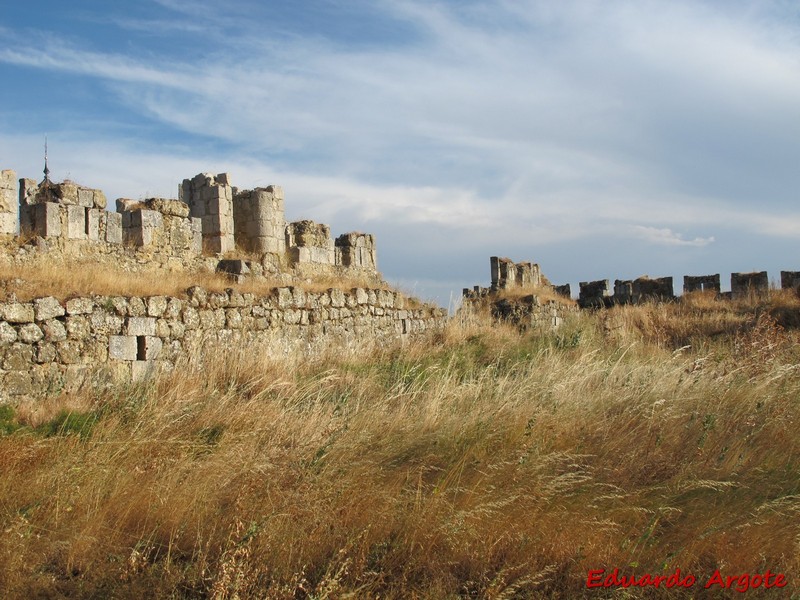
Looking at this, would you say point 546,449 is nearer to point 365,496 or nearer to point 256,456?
point 365,496

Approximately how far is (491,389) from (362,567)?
3212mm

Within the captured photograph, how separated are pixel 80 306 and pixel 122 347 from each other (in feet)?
2.48

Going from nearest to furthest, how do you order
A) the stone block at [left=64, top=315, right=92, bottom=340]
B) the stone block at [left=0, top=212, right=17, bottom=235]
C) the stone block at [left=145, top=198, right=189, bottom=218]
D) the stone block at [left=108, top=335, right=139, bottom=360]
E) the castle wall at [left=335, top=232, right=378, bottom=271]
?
the stone block at [left=64, top=315, right=92, bottom=340] → the stone block at [left=108, top=335, right=139, bottom=360] → the stone block at [left=0, top=212, right=17, bottom=235] → the stone block at [left=145, top=198, right=189, bottom=218] → the castle wall at [left=335, top=232, right=378, bottom=271]

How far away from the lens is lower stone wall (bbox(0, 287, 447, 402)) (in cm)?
825

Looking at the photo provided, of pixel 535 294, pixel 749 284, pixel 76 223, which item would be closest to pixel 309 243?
pixel 76 223

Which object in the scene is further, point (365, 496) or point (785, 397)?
point (785, 397)

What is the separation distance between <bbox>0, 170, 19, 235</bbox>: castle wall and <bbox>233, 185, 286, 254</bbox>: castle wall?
172 inches

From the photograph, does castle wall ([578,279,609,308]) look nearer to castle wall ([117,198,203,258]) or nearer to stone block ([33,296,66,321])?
castle wall ([117,198,203,258])

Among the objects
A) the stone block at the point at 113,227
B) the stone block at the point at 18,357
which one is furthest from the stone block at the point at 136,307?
the stone block at the point at 113,227

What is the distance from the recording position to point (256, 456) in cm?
571

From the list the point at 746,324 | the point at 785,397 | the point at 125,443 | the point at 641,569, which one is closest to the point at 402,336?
the point at 746,324

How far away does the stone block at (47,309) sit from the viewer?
27.7 ft

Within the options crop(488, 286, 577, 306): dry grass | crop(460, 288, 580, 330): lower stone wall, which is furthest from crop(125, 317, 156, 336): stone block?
crop(488, 286, 577, 306): dry grass

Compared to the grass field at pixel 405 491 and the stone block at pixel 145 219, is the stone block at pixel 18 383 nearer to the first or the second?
the grass field at pixel 405 491
